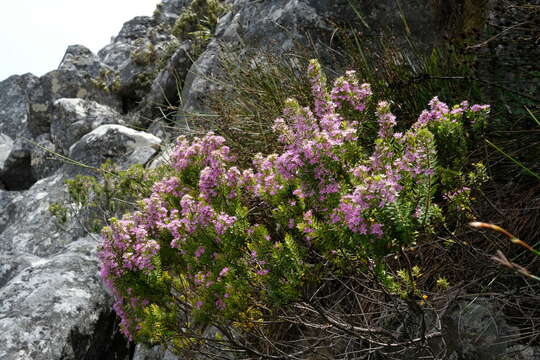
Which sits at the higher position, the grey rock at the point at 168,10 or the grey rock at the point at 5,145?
the grey rock at the point at 168,10

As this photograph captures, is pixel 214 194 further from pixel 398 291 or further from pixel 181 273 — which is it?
pixel 398 291

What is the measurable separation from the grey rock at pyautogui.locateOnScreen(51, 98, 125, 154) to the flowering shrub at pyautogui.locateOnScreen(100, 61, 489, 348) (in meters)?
6.75

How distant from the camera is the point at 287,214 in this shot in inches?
92.5

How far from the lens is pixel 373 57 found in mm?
4242

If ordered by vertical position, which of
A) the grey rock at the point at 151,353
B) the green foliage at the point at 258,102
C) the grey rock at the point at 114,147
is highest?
the green foliage at the point at 258,102

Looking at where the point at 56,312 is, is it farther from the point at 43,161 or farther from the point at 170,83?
the point at 43,161

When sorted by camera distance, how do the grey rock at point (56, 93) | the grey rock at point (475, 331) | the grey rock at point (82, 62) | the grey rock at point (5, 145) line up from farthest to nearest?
the grey rock at point (5, 145) < the grey rock at point (82, 62) < the grey rock at point (56, 93) < the grey rock at point (475, 331)

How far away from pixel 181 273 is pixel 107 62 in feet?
43.7

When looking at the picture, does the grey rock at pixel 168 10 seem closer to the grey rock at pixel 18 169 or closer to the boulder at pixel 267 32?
the grey rock at pixel 18 169

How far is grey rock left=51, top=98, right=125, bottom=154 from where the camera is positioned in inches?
366

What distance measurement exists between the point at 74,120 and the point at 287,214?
333 inches

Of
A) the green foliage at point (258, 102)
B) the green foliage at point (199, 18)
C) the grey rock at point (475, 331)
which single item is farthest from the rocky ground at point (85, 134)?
the grey rock at point (475, 331)

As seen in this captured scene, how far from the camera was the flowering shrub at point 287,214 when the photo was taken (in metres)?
1.71

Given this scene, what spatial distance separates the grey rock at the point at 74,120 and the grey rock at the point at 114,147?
1.87m
